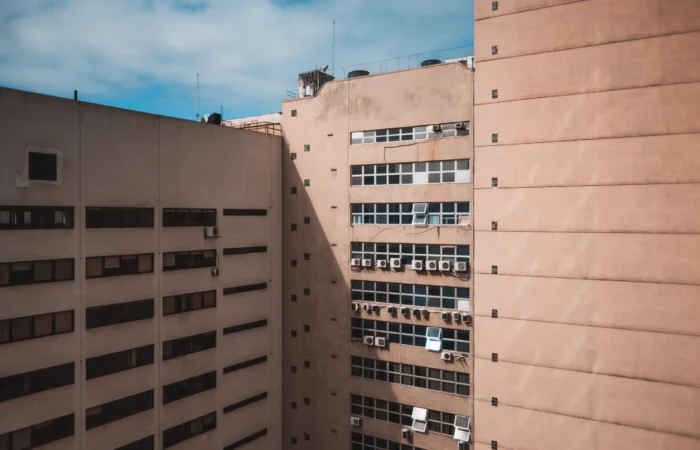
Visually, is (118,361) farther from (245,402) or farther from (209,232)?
(245,402)

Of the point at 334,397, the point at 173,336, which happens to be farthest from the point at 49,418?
the point at 334,397

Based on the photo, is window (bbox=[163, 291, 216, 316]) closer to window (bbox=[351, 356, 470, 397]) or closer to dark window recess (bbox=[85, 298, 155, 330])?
dark window recess (bbox=[85, 298, 155, 330])

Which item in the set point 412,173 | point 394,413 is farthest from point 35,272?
point 394,413

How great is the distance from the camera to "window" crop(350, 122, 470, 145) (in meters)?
21.2

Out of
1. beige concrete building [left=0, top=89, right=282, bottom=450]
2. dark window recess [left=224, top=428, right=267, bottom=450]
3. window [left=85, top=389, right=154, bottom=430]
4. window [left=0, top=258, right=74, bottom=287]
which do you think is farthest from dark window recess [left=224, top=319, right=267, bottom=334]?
window [left=0, top=258, right=74, bottom=287]

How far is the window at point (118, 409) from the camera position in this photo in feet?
59.2

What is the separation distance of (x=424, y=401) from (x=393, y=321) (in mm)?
3806

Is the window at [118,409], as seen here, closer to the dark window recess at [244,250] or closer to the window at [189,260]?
the window at [189,260]

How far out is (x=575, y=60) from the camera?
61.2ft

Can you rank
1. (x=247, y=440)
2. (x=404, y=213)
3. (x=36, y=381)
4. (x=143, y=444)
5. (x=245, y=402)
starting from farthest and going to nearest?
(x=247, y=440) < (x=245, y=402) < (x=404, y=213) < (x=143, y=444) < (x=36, y=381)

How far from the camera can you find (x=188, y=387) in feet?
69.8

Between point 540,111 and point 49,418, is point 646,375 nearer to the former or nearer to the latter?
point 540,111

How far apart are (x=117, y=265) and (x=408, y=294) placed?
12.4 meters

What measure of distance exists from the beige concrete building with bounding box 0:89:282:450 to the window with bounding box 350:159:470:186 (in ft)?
16.2
